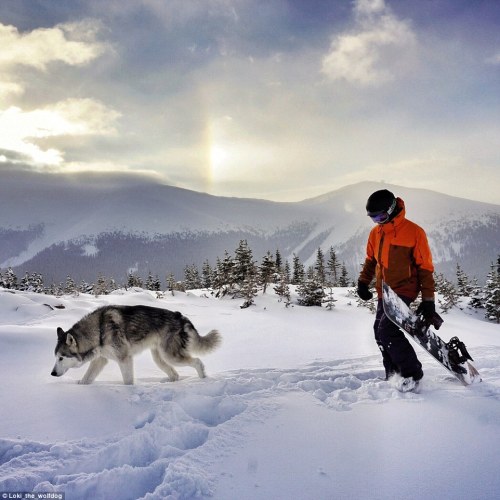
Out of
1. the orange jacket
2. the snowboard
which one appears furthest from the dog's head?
the orange jacket

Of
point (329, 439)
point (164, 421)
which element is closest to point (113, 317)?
point (164, 421)

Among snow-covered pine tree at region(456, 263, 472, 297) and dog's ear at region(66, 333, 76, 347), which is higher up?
dog's ear at region(66, 333, 76, 347)

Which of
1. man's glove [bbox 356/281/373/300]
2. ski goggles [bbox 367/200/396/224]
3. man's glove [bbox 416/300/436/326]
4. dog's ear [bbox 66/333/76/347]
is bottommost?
dog's ear [bbox 66/333/76/347]

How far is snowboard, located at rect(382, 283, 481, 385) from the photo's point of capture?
5066 mm

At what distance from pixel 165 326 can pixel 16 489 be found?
349 centimetres

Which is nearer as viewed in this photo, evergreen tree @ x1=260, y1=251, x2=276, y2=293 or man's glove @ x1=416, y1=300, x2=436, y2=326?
man's glove @ x1=416, y1=300, x2=436, y2=326

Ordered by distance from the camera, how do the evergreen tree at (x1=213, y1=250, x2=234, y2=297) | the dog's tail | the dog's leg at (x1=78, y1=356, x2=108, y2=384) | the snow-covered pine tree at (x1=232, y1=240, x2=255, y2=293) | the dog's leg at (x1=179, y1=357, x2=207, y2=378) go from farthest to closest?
the evergreen tree at (x1=213, y1=250, x2=234, y2=297)
the snow-covered pine tree at (x1=232, y1=240, x2=255, y2=293)
the dog's tail
the dog's leg at (x1=179, y1=357, x2=207, y2=378)
the dog's leg at (x1=78, y1=356, x2=108, y2=384)

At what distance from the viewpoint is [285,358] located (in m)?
8.02

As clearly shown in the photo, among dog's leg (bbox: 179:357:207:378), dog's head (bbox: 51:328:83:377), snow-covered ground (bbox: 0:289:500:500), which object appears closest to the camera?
snow-covered ground (bbox: 0:289:500:500)

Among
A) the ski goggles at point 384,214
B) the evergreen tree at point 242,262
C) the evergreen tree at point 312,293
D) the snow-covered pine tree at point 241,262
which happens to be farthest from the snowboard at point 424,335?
the evergreen tree at point 242,262

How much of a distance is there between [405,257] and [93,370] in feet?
17.2

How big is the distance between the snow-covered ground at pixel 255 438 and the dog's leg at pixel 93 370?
1.62 feet

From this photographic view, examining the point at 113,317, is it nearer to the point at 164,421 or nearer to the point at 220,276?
the point at 164,421

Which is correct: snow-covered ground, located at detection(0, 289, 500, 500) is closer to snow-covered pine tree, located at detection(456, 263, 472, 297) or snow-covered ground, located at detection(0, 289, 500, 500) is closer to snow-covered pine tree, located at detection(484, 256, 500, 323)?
snow-covered pine tree, located at detection(484, 256, 500, 323)
